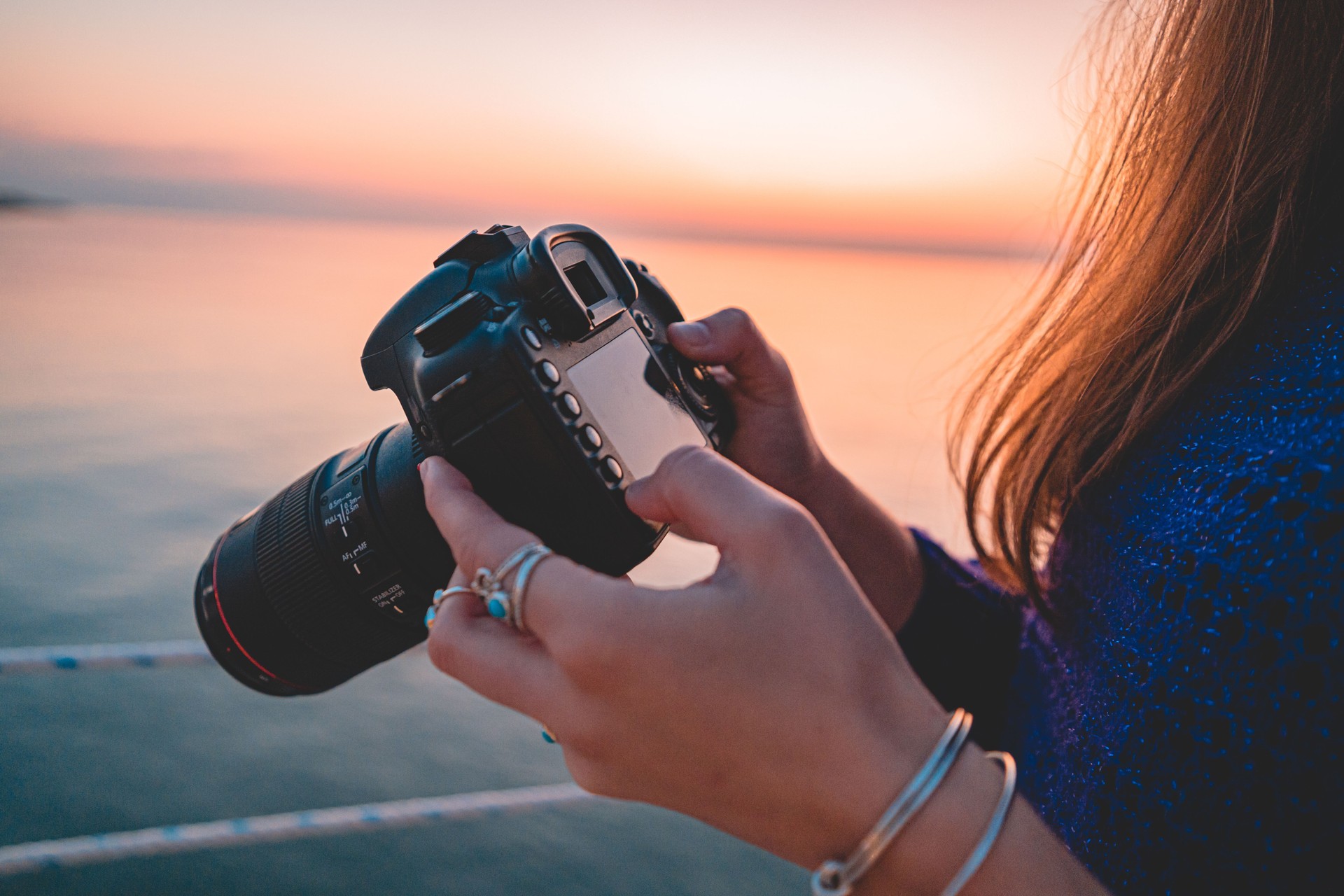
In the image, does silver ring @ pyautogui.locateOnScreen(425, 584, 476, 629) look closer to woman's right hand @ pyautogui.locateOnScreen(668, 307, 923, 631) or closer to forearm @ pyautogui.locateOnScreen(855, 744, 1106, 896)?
forearm @ pyautogui.locateOnScreen(855, 744, 1106, 896)

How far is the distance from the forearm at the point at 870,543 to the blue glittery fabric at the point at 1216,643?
197 mm

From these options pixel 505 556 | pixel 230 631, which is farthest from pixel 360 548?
pixel 505 556

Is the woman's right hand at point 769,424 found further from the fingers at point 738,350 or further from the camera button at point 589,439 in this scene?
the camera button at point 589,439

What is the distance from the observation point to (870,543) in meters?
0.86

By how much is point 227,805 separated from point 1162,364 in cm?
293

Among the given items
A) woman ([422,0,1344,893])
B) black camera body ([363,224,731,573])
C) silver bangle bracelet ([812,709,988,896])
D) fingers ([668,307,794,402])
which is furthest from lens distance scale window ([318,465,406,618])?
silver bangle bracelet ([812,709,988,896])

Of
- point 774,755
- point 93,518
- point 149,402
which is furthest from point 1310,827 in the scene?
point 149,402

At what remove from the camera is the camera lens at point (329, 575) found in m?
0.75

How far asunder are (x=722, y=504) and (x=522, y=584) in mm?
115

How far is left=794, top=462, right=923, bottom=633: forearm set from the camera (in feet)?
2.78

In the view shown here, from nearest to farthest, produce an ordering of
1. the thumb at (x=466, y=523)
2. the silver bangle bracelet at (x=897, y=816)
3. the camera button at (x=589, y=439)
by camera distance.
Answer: the silver bangle bracelet at (x=897, y=816) → the thumb at (x=466, y=523) → the camera button at (x=589, y=439)

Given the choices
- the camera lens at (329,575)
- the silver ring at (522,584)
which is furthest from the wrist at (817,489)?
the silver ring at (522,584)

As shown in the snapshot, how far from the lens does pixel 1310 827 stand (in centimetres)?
39

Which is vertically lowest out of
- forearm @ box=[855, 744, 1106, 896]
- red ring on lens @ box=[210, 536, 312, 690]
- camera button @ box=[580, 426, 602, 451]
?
red ring on lens @ box=[210, 536, 312, 690]
